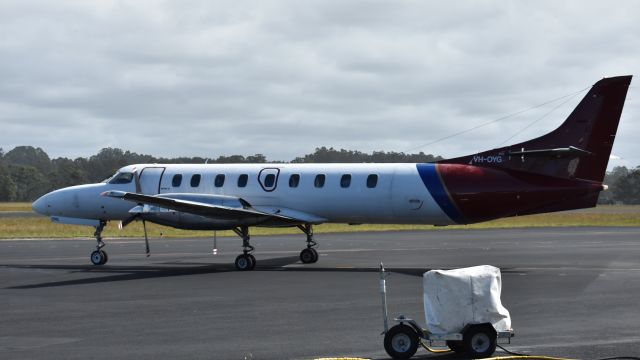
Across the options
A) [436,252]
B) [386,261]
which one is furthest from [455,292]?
[436,252]

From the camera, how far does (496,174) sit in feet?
96.2

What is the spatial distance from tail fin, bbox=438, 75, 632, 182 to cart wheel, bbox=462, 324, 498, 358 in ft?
52.4

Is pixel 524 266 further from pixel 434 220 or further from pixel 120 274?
pixel 120 274

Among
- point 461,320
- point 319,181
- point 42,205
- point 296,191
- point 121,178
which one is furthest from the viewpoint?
point 42,205

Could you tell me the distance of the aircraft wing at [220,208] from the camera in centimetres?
2989

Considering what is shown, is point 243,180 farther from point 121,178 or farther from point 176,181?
point 121,178

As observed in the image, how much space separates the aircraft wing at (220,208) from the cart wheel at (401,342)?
17273 mm

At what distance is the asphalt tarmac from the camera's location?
1481cm

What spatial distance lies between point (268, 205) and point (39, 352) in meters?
18.3

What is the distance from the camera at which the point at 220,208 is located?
99.5ft

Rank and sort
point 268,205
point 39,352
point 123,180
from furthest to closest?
point 123,180
point 268,205
point 39,352

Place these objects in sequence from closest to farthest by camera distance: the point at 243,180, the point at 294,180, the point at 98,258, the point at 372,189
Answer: the point at 372,189, the point at 294,180, the point at 243,180, the point at 98,258

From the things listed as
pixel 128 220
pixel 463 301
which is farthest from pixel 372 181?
pixel 463 301

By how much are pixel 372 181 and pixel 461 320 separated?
17897 millimetres
